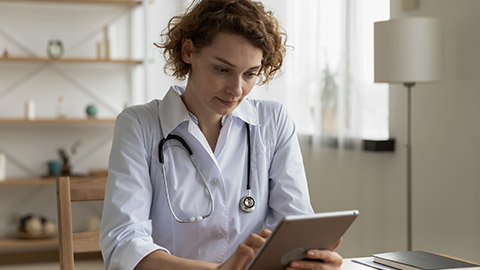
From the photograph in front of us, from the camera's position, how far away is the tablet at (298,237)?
1.11m

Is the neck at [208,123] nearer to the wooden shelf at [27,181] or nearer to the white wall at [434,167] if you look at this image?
the white wall at [434,167]

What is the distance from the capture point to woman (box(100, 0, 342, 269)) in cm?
152

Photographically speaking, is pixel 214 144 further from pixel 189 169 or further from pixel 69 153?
pixel 69 153

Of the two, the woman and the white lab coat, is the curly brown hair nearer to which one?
the woman

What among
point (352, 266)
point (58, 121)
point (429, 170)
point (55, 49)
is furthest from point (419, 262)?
point (55, 49)

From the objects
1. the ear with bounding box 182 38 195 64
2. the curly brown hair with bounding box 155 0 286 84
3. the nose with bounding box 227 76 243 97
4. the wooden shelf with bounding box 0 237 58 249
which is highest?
the curly brown hair with bounding box 155 0 286 84

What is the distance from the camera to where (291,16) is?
3.96 meters

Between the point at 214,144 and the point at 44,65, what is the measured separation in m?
3.35

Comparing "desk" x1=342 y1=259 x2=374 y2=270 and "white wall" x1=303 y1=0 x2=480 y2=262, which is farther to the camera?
"white wall" x1=303 y1=0 x2=480 y2=262

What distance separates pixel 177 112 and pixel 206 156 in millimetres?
133

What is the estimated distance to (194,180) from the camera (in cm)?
165

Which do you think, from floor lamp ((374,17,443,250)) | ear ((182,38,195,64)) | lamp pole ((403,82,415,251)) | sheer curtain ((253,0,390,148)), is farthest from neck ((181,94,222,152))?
sheer curtain ((253,0,390,148))

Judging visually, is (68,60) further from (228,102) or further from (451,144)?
(228,102)

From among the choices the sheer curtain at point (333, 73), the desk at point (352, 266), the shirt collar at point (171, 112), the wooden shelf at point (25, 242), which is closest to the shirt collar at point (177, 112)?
the shirt collar at point (171, 112)
